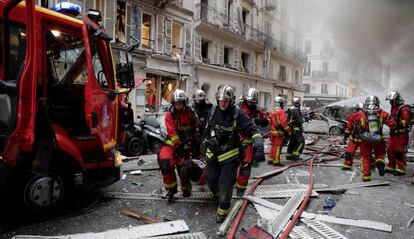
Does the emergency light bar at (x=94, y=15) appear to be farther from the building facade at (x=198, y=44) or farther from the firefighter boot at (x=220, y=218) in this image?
the building facade at (x=198, y=44)

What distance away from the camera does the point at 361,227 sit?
3.57m

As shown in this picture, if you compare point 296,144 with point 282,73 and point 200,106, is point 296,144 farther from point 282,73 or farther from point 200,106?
point 282,73

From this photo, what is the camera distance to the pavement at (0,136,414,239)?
11.2 feet

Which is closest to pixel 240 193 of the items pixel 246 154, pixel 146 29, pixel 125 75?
pixel 246 154

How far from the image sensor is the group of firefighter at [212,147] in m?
3.79

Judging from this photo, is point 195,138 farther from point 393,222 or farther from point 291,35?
point 291,35

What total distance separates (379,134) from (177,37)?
41.0 feet

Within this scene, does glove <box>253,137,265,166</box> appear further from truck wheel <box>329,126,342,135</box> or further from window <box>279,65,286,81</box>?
window <box>279,65,286,81</box>

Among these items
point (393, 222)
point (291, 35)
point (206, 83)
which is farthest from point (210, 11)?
point (393, 222)

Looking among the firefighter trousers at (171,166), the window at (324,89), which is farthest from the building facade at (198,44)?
the window at (324,89)

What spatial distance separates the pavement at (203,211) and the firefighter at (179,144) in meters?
0.32

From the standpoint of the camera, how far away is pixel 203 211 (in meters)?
4.04

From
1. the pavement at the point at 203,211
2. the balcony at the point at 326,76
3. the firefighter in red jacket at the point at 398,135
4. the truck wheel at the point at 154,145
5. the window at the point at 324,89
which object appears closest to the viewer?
the pavement at the point at 203,211

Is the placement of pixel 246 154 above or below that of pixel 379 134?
below
